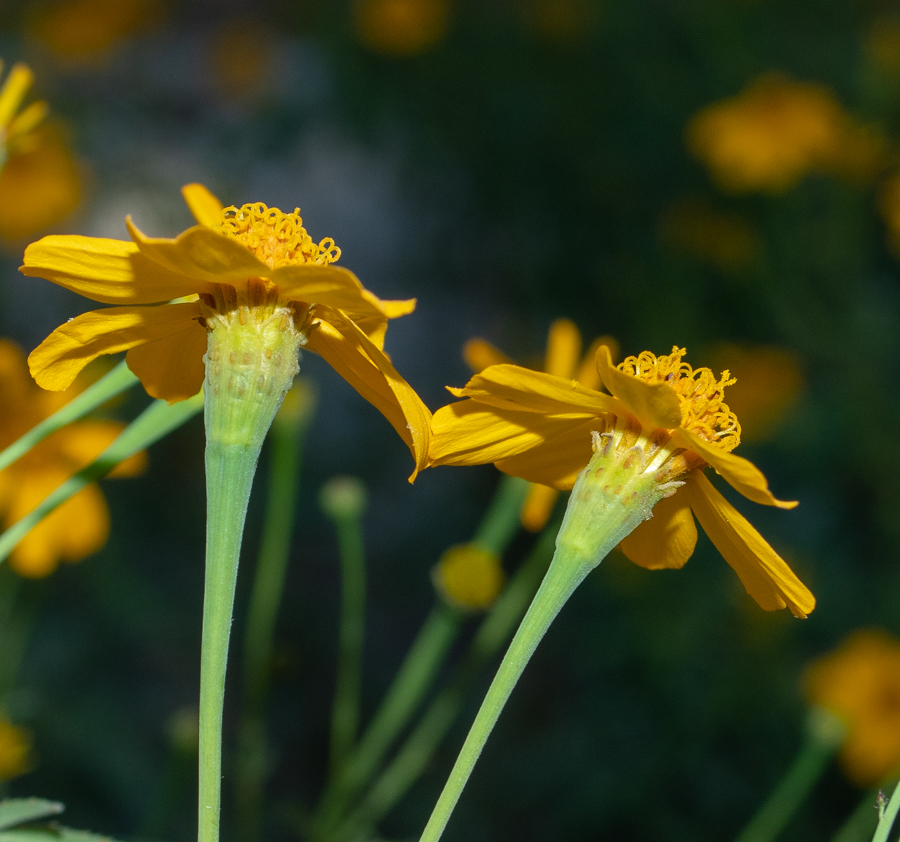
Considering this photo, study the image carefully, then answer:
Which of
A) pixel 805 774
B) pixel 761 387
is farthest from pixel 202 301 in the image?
pixel 761 387

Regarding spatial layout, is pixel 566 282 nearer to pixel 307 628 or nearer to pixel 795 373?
pixel 795 373

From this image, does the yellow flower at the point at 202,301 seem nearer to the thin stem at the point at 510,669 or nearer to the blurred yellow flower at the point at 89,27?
the thin stem at the point at 510,669

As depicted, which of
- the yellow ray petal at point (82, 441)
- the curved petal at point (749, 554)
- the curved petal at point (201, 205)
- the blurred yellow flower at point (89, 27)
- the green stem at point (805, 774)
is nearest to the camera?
the curved petal at point (749, 554)

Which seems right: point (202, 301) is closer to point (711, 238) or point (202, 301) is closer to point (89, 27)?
point (711, 238)

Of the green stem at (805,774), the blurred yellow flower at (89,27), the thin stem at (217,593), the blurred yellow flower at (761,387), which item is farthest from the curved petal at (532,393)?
the blurred yellow flower at (89,27)

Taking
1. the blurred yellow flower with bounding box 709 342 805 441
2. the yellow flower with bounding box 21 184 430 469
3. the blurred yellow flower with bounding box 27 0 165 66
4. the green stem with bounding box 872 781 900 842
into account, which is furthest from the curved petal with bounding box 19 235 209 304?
the blurred yellow flower with bounding box 27 0 165 66

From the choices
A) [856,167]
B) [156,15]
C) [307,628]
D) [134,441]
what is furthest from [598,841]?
[156,15]
